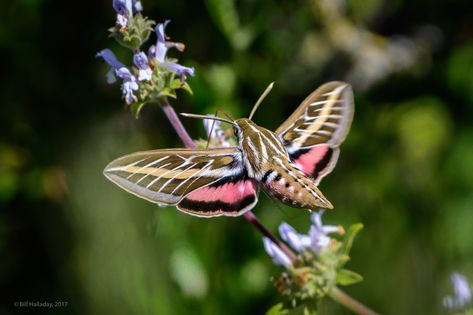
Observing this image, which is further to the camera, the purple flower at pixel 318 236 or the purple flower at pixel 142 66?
the purple flower at pixel 318 236

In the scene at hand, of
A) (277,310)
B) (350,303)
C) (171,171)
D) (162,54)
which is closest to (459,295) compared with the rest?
(350,303)

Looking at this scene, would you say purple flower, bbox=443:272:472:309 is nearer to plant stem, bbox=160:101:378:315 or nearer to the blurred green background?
the blurred green background

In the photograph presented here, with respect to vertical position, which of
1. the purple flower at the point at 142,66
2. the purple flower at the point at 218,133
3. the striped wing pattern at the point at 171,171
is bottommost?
the purple flower at the point at 218,133

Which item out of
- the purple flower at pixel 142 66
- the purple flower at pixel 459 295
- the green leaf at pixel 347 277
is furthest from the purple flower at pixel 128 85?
the purple flower at pixel 459 295

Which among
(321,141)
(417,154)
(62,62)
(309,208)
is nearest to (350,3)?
(417,154)

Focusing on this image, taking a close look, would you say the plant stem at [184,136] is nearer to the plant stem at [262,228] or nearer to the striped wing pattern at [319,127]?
the plant stem at [262,228]

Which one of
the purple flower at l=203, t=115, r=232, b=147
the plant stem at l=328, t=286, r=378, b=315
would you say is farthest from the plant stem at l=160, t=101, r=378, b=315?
the purple flower at l=203, t=115, r=232, b=147
